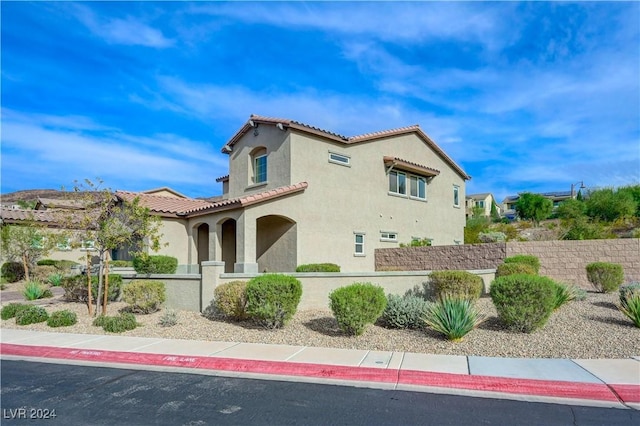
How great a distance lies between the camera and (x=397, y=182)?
25922 mm

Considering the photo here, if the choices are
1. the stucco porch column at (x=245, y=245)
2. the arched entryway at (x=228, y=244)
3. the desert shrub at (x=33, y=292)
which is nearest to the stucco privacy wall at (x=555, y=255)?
the stucco porch column at (x=245, y=245)

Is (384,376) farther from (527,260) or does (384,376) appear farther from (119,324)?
(527,260)

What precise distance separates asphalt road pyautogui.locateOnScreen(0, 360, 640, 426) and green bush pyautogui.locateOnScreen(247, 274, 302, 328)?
144 inches

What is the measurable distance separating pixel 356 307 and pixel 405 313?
5.25ft

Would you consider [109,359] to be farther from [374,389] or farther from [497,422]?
[497,422]

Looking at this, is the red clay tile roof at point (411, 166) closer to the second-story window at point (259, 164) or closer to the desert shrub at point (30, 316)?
the second-story window at point (259, 164)

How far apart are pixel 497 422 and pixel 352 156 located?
18.2 metres

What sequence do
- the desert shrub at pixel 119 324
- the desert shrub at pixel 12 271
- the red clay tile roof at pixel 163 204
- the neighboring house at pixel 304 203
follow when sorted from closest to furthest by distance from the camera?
the desert shrub at pixel 119 324
the neighboring house at pixel 304 203
the red clay tile roof at pixel 163 204
the desert shrub at pixel 12 271

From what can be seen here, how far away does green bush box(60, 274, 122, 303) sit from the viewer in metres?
16.8

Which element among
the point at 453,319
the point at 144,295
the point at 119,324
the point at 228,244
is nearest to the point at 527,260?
the point at 453,319

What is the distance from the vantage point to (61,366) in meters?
9.12

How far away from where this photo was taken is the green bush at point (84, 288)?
1676 cm

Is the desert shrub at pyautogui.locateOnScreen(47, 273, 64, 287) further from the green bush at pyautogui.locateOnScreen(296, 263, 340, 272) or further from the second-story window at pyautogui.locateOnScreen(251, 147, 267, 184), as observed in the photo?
the green bush at pyautogui.locateOnScreen(296, 263, 340, 272)

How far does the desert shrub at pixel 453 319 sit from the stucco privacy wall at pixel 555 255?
34.4ft
